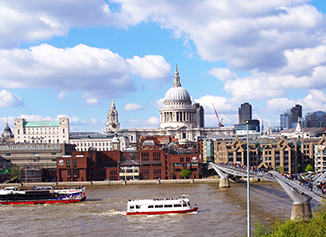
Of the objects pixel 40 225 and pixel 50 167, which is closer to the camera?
pixel 40 225

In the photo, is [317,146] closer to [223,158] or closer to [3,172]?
[223,158]

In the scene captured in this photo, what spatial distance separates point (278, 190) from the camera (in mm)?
73625

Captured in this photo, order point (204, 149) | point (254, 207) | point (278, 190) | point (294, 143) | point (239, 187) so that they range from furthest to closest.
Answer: point (204, 149), point (294, 143), point (239, 187), point (278, 190), point (254, 207)

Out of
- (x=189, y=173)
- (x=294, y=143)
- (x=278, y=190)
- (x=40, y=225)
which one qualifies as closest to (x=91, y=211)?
(x=40, y=225)

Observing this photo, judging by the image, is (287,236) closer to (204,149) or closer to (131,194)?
(131,194)

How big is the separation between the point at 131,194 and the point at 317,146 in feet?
151

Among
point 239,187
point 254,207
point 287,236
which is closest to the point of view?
point 287,236

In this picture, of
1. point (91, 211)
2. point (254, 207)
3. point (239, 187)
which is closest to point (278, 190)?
point (239, 187)

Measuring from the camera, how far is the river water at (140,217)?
4700 cm

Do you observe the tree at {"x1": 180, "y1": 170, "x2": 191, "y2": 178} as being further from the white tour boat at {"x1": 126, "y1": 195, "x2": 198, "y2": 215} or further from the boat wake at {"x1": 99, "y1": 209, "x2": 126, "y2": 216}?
the boat wake at {"x1": 99, "y1": 209, "x2": 126, "y2": 216}

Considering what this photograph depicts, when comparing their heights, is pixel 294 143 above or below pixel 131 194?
above

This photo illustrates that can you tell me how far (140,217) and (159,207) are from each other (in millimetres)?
3329

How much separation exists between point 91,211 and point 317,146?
197ft

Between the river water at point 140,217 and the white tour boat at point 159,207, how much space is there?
1.29 metres
